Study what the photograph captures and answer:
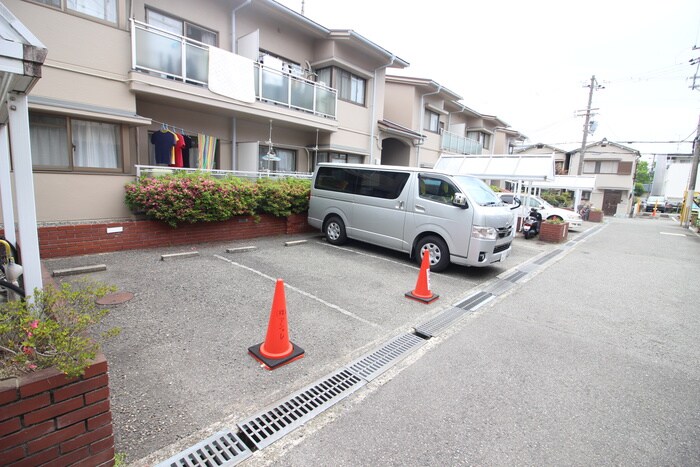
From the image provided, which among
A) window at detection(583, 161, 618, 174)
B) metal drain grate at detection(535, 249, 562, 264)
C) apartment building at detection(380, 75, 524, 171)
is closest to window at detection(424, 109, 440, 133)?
apartment building at detection(380, 75, 524, 171)

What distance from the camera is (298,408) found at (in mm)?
2795

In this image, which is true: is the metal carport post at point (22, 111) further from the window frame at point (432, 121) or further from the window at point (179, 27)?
the window frame at point (432, 121)

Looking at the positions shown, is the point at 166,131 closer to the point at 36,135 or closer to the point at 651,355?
the point at 36,135

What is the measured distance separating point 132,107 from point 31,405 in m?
7.45

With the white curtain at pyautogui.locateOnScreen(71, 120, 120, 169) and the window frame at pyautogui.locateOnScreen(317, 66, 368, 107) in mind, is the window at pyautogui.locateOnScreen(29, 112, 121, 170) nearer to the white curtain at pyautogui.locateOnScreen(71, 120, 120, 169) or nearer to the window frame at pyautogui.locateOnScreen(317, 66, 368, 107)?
the white curtain at pyautogui.locateOnScreen(71, 120, 120, 169)

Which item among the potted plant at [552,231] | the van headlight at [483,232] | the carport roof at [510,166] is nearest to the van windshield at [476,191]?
the van headlight at [483,232]

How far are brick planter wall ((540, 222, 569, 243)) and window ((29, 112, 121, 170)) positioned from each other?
12717mm

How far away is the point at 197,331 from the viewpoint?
12.8ft

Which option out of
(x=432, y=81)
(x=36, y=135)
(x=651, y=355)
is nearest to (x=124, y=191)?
(x=36, y=135)

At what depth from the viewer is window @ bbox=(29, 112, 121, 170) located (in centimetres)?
657

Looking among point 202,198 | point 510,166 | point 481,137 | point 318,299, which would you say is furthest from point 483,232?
point 481,137

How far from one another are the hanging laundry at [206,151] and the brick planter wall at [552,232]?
11.0m

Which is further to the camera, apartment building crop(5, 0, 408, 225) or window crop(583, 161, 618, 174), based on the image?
window crop(583, 161, 618, 174)

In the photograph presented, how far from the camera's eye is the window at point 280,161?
11.5 m
